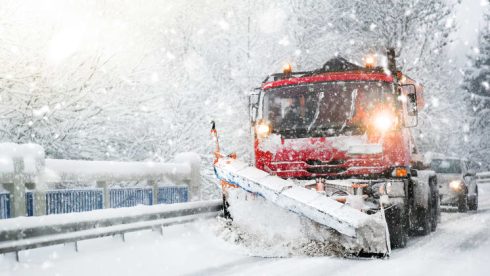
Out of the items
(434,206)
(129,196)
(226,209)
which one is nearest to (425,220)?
(434,206)

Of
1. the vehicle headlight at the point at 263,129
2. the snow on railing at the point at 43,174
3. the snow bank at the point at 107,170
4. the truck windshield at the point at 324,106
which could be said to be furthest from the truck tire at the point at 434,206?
the snow on railing at the point at 43,174

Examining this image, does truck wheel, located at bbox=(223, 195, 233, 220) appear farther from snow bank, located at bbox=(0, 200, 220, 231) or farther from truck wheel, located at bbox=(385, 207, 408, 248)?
truck wheel, located at bbox=(385, 207, 408, 248)

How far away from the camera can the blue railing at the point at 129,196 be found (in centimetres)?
955

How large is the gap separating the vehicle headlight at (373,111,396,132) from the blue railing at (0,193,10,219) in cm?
537

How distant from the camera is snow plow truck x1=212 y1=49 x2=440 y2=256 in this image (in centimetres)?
870

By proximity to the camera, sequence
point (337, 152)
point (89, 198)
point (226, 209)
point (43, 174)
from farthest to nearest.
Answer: point (226, 209), point (337, 152), point (89, 198), point (43, 174)

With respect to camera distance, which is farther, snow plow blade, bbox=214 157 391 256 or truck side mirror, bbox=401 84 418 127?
truck side mirror, bbox=401 84 418 127

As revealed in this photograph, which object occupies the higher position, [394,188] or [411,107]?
[411,107]

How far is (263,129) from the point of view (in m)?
10.1

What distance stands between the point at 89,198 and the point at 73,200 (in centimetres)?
39

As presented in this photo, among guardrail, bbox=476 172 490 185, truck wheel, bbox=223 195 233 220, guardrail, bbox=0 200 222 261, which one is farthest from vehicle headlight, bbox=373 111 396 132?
guardrail, bbox=476 172 490 185

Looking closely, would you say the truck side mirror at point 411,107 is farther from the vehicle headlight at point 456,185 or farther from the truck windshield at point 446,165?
the truck windshield at point 446,165

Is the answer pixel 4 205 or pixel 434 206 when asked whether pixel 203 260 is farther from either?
pixel 434 206

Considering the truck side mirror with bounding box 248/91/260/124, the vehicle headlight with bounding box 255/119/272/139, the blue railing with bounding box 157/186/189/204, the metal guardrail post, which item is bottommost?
the blue railing with bounding box 157/186/189/204
